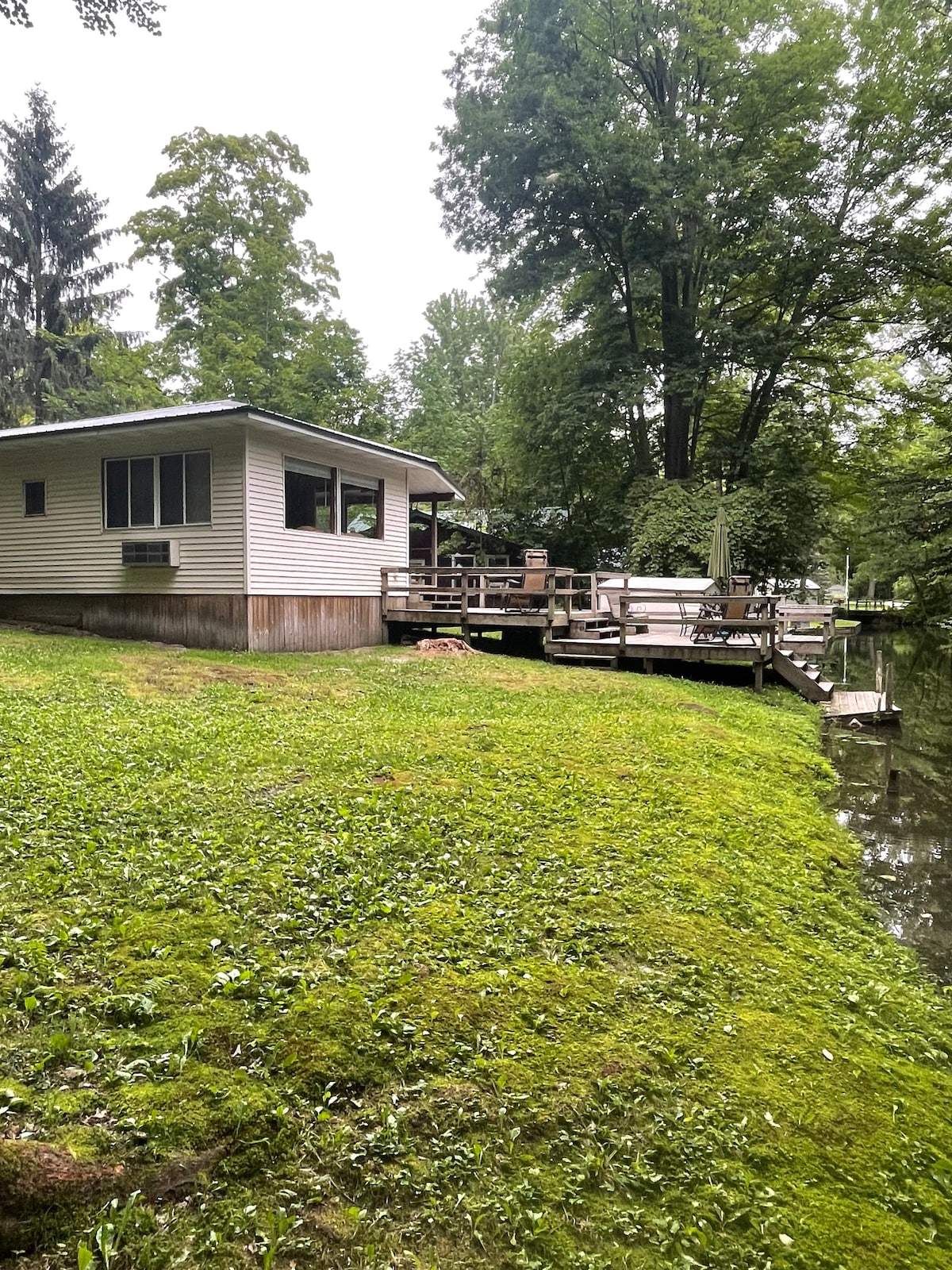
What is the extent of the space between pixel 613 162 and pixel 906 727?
53.8 ft

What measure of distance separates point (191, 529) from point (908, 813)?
10.4 meters

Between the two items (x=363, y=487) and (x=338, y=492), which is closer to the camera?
(x=338, y=492)

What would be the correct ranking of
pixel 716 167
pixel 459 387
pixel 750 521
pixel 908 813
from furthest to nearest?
pixel 459 387
pixel 750 521
pixel 716 167
pixel 908 813

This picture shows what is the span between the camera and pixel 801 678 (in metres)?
11.1

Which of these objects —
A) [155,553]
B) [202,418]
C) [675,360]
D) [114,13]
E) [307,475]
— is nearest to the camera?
[114,13]

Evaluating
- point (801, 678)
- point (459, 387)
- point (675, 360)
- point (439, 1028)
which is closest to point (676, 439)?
point (675, 360)

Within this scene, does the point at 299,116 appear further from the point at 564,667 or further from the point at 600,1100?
the point at 600,1100

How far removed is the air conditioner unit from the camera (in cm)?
1169

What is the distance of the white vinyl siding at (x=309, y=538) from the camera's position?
11.5 metres

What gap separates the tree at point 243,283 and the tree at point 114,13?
Answer: 766 inches

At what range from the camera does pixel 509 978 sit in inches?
123

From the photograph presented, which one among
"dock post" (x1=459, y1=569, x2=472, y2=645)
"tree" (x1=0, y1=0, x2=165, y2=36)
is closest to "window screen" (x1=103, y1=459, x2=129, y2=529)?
"dock post" (x1=459, y1=569, x2=472, y2=645)

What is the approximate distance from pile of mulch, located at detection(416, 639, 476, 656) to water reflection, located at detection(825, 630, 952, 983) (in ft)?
19.7

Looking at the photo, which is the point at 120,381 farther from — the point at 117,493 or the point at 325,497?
the point at 325,497
